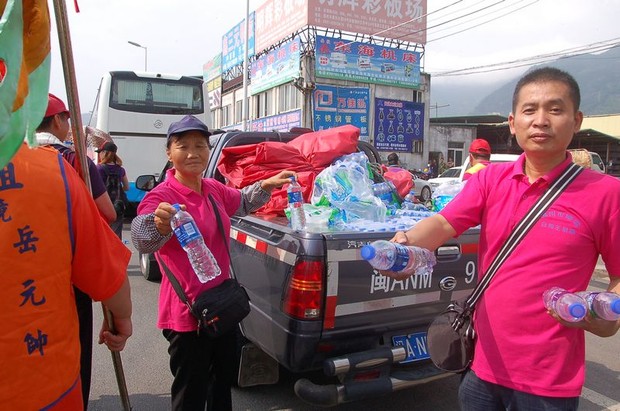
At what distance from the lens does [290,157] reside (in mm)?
4195

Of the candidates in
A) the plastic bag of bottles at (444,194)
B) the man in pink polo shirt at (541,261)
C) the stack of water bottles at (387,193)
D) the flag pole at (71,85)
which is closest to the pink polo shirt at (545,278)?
the man in pink polo shirt at (541,261)

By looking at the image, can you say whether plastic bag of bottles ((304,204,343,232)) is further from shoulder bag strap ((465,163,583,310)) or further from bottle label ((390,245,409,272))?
shoulder bag strap ((465,163,583,310))

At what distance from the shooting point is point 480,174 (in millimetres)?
1916

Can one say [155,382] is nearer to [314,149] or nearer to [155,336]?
[155,336]

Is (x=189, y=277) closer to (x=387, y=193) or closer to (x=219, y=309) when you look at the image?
(x=219, y=309)

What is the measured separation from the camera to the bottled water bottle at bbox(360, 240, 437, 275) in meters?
1.75

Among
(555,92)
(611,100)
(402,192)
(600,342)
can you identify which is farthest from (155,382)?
(611,100)

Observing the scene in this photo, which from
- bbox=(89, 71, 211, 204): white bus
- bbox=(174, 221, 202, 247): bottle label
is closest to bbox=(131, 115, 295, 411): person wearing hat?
bbox=(174, 221, 202, 247): bottle label

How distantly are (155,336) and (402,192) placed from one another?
2827 mm

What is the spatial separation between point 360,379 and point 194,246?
50.6 inches

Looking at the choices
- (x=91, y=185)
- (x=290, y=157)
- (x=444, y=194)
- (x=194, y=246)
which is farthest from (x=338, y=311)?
(x=444, y=194)

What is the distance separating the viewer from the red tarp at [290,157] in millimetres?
4066

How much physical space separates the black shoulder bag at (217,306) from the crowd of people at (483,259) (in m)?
0.36

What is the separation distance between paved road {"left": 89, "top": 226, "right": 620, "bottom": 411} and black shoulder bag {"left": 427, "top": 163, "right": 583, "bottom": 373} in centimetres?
160
